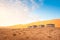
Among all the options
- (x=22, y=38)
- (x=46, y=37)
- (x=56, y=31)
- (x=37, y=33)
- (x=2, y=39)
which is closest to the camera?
(x=2, y=39)

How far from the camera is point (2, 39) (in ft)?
42.0

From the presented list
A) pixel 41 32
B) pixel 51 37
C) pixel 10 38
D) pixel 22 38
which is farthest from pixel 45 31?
pixel 10 38

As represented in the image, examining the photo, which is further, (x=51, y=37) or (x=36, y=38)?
(x=51, y=37)

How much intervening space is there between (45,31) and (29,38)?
3.63 m

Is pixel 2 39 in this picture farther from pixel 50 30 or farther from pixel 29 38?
pixel 50 30

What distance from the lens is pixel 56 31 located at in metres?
17.5

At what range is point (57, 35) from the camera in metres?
16.2

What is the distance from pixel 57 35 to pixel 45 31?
1645 millimetres

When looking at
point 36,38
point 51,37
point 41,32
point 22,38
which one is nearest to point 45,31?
point 41,32

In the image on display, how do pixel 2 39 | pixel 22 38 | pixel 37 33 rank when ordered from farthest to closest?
pixel 37 33, pixel 22 38, pixel 2 39

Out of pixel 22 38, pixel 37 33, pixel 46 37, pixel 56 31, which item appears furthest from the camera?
pixel 56 31

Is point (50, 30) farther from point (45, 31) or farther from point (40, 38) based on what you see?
point (40, 38)

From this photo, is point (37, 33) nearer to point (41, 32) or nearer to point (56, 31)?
point (41, 32)

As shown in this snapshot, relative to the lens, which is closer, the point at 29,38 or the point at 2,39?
the point at 2,39
